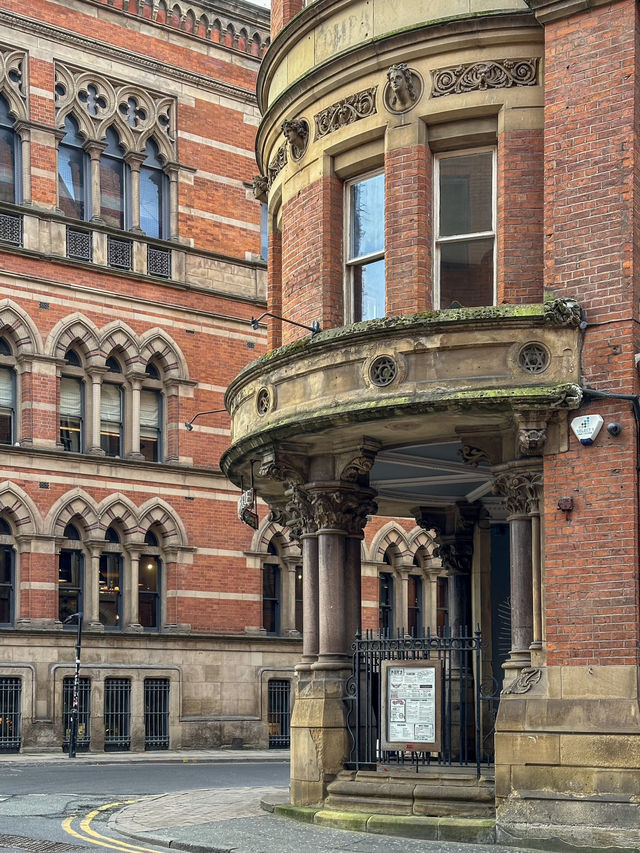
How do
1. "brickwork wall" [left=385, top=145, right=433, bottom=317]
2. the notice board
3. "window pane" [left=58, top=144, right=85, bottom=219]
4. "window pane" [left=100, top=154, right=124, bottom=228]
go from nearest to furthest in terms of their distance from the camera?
the notice board → "brickwork wall" [left=385, top=145, right=433, bottom=317] → "window pane" [left=58, top=144, right=85, bottom=219] → "window pane" [left=100, top=154, right=124, bottom=228]

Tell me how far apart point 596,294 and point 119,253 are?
23.2 m

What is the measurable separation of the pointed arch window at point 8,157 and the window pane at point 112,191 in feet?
8.23

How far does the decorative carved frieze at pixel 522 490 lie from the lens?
15.2 meters

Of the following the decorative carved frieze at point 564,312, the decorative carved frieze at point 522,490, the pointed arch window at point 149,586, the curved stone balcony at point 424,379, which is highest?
the decorative carved frieze at point 564,312

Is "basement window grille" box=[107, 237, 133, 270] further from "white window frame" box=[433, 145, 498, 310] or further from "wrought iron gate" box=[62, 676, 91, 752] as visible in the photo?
"white window frame" box=[433, 145, 498, 310]

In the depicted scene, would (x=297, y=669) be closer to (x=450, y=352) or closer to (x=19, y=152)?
(x=450, y=352)

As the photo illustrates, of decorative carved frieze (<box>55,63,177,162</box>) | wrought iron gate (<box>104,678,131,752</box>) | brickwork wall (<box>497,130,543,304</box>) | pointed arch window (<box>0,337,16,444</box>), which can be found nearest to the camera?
brickwork wall (<box>497,130,543,304</box>)

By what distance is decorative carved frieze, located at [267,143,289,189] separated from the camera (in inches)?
746

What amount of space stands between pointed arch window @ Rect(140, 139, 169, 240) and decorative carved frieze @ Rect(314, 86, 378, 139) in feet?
65.0

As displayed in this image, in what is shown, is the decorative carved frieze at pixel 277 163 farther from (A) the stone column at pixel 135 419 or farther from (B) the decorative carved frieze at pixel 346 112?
(A) the stone column at pixel 135 419

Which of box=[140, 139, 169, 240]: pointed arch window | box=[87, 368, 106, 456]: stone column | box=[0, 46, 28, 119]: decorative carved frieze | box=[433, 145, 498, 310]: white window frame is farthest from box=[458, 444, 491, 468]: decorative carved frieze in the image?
box=[140, 139, 169, 240]: pointed arch window

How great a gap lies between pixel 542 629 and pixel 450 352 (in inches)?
129

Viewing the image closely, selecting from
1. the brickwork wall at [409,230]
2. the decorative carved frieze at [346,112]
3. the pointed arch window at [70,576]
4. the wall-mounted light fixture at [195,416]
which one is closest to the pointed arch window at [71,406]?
the pointed arch window at [70,576]

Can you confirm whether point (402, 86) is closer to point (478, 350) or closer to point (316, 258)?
point (316, 258)
